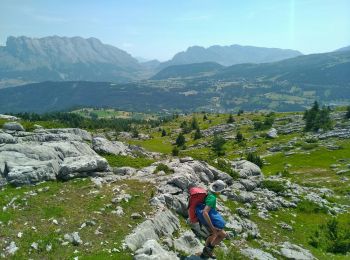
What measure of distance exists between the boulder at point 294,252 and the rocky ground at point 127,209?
0.30ft

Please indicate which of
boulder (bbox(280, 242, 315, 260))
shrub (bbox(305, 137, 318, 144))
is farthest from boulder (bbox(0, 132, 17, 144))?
shrub (bbox(305, 137, 318, 144))

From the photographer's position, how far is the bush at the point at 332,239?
30.1 meters

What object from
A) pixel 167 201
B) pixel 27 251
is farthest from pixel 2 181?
pixel 167 201

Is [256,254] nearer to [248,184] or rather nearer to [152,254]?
[152,254]

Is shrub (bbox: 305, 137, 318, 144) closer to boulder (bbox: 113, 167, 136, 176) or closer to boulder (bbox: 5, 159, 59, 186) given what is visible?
boulder (bbox: 113, 167, 136, 176)

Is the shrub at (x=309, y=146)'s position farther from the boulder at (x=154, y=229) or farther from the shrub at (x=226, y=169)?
the boulder at (x=154, y=229)

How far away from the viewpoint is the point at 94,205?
86.3ft

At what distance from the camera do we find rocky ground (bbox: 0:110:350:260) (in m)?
21.5

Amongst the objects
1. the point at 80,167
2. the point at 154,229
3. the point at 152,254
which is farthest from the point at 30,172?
the point at 152,254

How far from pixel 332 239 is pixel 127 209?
1830 centimetres

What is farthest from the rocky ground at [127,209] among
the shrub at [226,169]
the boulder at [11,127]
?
the boulder at [11,127]

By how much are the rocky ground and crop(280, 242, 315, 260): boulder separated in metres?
0.09

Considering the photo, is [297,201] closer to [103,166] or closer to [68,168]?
[103,166]

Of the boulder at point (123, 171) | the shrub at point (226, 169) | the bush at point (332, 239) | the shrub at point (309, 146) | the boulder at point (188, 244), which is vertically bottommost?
the shrub at point (309, 146)
